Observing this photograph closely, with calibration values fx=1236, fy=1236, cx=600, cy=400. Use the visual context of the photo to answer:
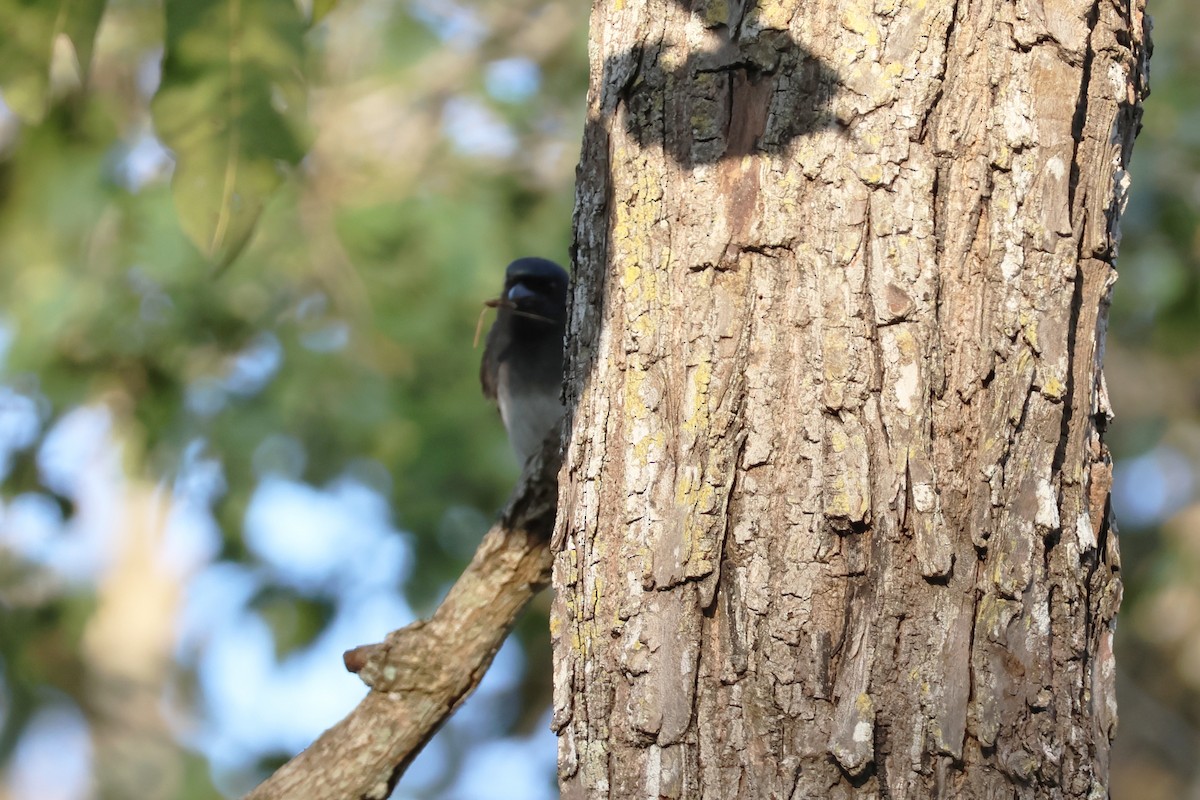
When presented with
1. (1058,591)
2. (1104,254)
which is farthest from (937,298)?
(1058,591)

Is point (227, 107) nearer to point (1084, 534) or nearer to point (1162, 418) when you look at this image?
point (1084, 534)

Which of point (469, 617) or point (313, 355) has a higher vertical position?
point (313, 355)

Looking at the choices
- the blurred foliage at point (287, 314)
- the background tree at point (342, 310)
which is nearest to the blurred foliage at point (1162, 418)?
the background tree at point (342, 310)

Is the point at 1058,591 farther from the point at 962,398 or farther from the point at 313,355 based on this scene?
the point at 313,355

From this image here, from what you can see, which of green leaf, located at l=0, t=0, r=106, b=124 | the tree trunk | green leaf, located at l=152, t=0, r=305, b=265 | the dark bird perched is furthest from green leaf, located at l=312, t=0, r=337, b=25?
the dark bird perched

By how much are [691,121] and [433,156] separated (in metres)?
5.60

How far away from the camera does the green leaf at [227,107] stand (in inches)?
92.7

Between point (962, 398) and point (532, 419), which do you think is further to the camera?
point (532, 419)

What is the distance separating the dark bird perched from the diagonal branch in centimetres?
216

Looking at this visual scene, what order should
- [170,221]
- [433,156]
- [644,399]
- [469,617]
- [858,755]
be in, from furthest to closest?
[433,156] → [170,221] → [469,617] → [644,399] → [858,755]

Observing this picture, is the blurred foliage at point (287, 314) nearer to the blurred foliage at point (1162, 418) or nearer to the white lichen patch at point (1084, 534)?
the blurred foliage at point (1162, 418)

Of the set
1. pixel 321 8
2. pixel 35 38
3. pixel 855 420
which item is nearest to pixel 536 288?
pixel 321 8

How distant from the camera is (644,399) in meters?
1.83

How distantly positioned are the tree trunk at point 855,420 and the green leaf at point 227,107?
866 mm
